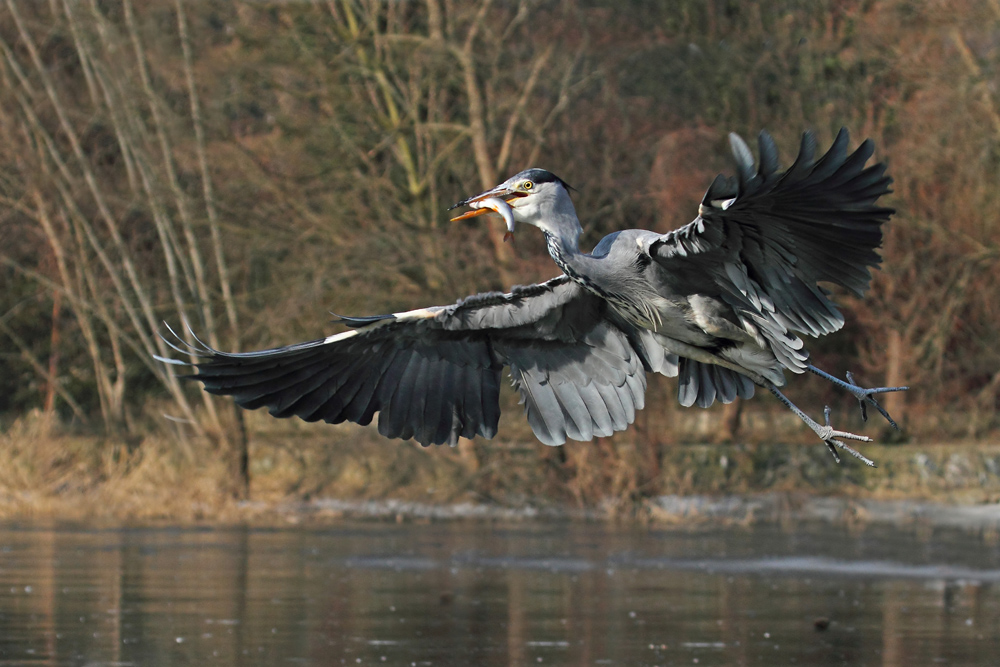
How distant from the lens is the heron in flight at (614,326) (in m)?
5.85

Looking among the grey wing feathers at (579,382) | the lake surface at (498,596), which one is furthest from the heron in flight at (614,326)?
the lake surface at (498,596)

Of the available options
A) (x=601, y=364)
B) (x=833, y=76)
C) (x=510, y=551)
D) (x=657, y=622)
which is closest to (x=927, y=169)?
(x=833, y=76)

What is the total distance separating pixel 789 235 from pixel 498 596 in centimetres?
595

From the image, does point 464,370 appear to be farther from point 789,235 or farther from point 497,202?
point 789,235

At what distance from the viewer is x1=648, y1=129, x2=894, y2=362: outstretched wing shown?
5.57 m

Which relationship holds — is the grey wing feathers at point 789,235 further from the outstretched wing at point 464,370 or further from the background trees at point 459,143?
the background trees at point 459,143

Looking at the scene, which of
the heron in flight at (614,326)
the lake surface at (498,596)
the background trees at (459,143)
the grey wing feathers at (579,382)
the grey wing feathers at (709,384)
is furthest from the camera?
the background trees at (459,143)

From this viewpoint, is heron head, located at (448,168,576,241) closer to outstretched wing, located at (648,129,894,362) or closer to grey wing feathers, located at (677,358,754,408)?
outstretched wing, located at (648,129,894,362)

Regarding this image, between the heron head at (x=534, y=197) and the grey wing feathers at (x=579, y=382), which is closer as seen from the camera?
the heron head at (x=534, y=197)

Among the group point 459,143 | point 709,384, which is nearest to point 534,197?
point 709,384

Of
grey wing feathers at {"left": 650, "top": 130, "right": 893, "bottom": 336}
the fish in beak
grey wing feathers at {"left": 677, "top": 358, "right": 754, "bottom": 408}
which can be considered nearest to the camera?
grey wing feathers at {"left": 650, "top": 130, "right": 893, "bottom": 336}

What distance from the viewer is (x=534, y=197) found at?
250 inches

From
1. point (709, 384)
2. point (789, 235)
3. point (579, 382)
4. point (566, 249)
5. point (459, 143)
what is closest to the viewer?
point (789, 235)

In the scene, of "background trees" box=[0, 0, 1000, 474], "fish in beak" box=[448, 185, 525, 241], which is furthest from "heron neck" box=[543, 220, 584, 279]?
"background trees" box=[0, 0, 1000, 474]
